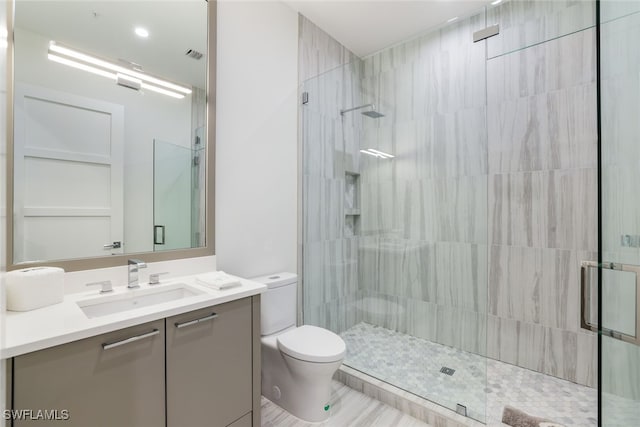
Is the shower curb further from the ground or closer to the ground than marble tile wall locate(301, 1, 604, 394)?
closer to the ground

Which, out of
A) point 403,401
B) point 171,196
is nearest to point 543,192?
point 403,401

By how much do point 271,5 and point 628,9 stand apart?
2.04m

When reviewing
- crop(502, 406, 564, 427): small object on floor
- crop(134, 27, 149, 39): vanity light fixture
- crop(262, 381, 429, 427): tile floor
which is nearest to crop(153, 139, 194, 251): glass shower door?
crop(134, 27, 149, 39): vanity light fixture

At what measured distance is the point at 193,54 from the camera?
175 cm

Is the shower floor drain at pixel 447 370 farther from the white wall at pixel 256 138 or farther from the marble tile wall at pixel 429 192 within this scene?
the white wall at pixel 256 138

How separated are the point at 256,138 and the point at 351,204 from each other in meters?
1.05

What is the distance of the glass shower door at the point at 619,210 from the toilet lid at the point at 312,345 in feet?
3.66

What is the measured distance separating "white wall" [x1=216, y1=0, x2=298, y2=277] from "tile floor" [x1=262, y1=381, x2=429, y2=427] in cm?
87

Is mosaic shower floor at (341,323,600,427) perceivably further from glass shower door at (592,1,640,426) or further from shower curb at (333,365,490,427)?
glass shower door at (592,1,640,426)

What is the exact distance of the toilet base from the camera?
5.44ft

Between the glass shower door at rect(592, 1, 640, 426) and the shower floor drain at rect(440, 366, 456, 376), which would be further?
the shower floor drain at rect(440, 366, 456, 376)

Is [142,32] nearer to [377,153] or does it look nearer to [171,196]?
[171,196]

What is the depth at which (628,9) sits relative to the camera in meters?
0.88

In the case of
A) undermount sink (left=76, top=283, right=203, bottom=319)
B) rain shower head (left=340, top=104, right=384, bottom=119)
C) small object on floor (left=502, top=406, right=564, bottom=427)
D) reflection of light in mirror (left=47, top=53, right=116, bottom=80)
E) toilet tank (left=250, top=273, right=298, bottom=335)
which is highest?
rain shower head (left=340, top=104, right=384, bottom=119)
